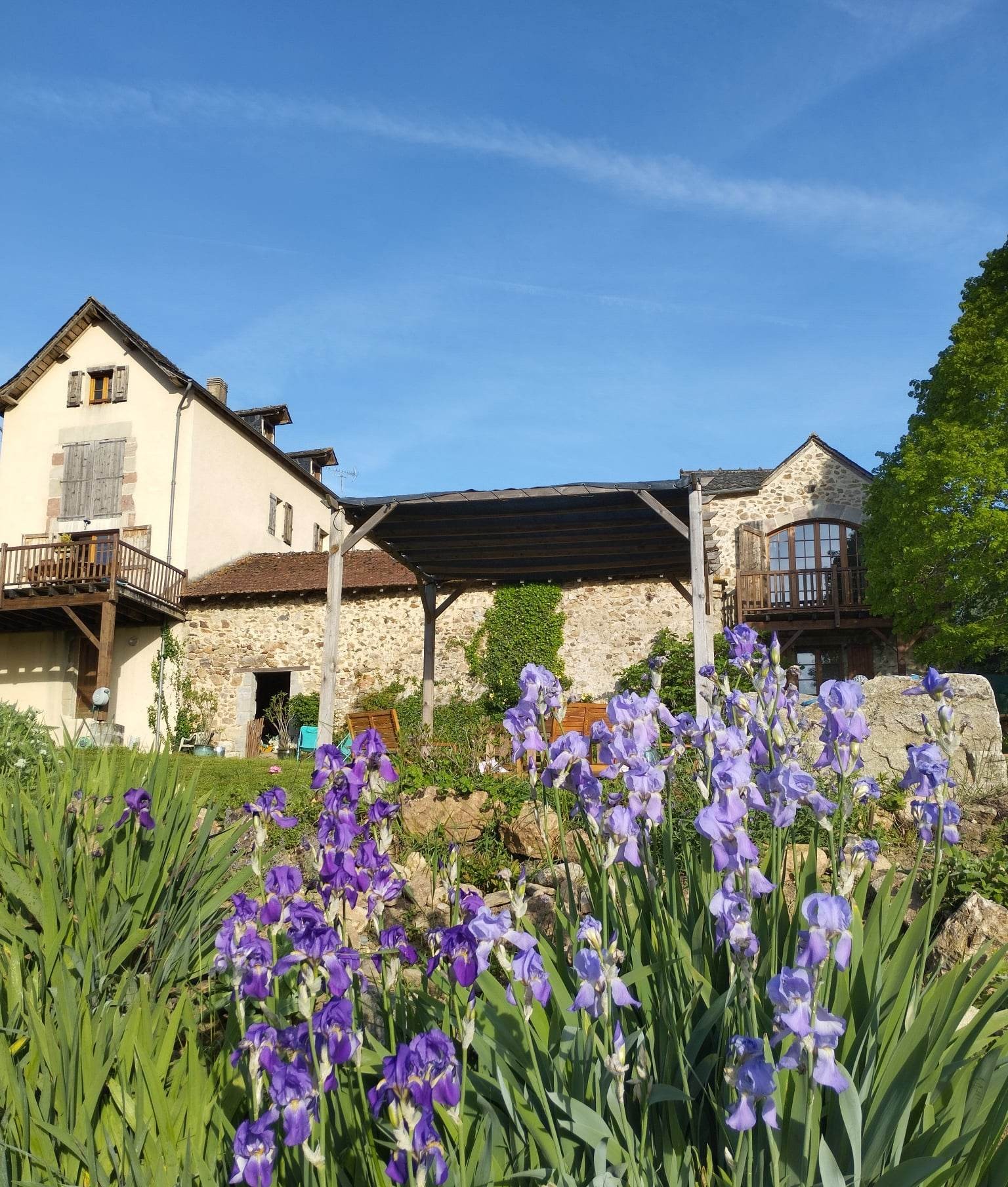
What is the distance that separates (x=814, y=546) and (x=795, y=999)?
1668cm

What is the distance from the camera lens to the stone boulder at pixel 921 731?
566cm

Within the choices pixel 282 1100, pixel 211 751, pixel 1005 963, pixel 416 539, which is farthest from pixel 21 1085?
pixel 211 751

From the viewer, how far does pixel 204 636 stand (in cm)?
1716

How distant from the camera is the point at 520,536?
359 inches

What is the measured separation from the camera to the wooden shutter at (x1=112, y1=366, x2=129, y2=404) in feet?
61.2

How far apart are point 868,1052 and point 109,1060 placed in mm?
1514

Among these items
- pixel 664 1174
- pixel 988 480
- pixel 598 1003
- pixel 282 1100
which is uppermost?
pixel 988 480

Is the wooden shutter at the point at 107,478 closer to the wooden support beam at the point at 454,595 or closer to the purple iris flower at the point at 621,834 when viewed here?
the wooden support beam at the point at 454,595

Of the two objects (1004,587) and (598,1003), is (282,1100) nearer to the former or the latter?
(598,1003)

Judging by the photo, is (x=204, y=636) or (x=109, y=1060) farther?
(x=204, y=636)

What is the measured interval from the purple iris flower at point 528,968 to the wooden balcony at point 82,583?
15.6 m

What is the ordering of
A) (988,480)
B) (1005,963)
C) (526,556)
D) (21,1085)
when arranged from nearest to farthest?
(21,1085)
(1005,963)
(526,556)
(988,480)

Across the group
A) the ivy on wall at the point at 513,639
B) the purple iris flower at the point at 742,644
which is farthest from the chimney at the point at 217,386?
the purple iris flower at the point at 742,644

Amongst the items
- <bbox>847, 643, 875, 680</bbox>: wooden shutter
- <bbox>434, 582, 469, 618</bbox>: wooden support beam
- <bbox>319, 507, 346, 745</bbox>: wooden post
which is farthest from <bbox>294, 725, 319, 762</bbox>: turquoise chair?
<bbox>847, 643, 875, 680</bbox>: wooden shutter
